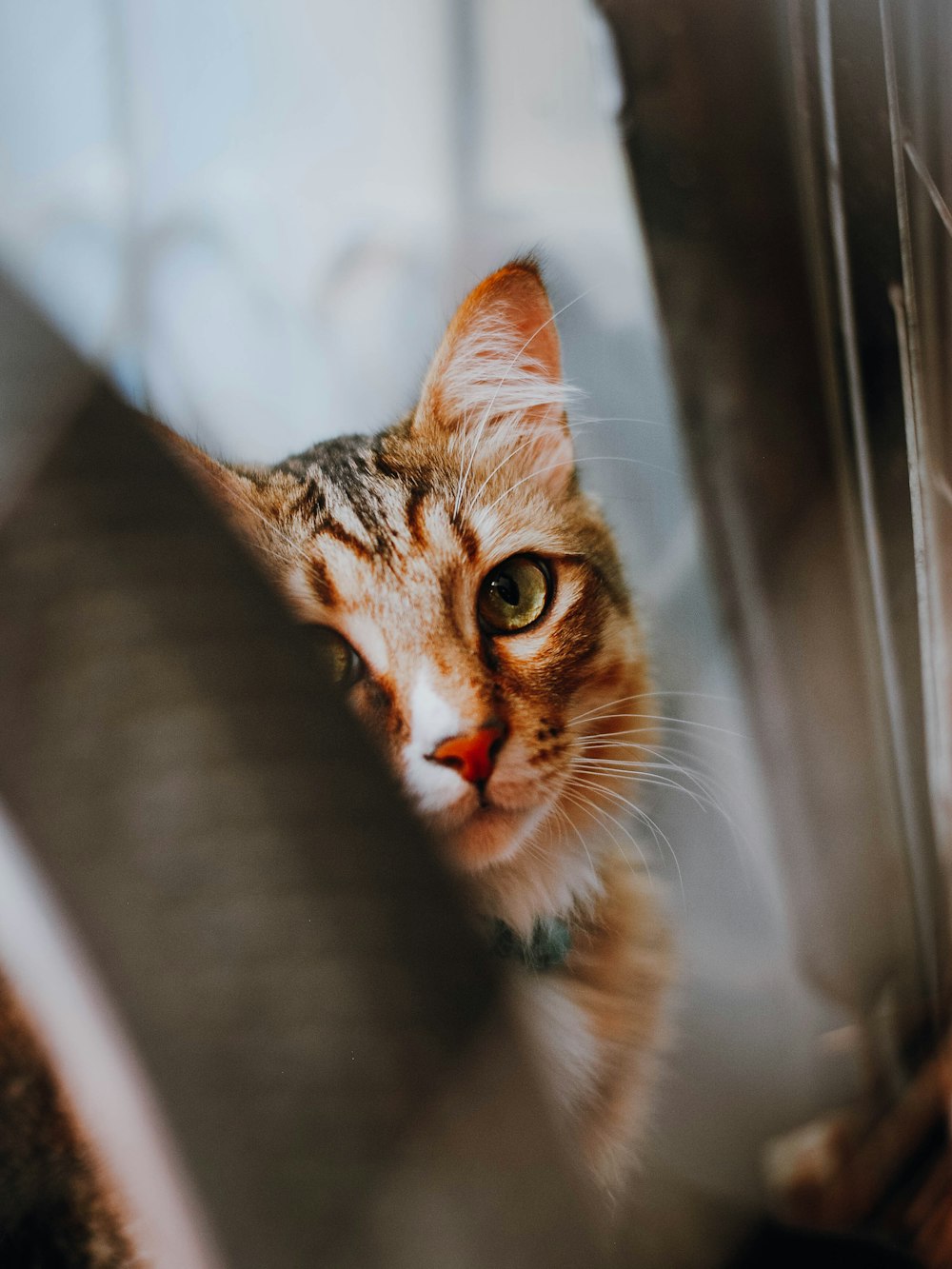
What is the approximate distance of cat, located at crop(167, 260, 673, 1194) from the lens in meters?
0.41

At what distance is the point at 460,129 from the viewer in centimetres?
51

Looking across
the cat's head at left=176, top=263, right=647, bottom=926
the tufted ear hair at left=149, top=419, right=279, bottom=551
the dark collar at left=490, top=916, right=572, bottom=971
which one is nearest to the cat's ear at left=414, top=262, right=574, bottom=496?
the cat's head at left=176, top=263, right=647, bottom=926

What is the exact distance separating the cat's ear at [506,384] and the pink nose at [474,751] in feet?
0.54

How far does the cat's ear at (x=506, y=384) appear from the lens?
0.47 metres

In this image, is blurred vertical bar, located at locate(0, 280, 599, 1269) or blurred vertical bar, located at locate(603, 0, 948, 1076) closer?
blurred vertical bar, located at locate(0, 280, 599, 1269)

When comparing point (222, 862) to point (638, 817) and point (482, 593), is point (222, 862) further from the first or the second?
point (638, 817)

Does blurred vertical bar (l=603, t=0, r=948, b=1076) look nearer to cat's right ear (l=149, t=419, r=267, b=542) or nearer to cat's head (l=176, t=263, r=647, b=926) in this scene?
cat's head (l=176, t=263, r=647, b=926)

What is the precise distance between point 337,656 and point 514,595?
0.42 feet

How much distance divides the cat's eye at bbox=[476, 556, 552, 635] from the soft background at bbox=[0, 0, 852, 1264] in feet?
0.29

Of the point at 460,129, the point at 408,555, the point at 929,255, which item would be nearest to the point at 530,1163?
the point at 408,555

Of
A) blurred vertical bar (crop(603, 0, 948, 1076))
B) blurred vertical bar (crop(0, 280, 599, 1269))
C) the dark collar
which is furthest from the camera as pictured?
blurred vertical bar (crop(603, 0, 948, 1076))

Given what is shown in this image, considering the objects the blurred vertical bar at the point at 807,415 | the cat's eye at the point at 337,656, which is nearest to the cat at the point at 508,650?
the cat's eye at the point at 337,656

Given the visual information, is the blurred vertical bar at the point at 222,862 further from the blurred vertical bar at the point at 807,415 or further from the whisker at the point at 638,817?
the blurred vertical bar at the point at 807,415

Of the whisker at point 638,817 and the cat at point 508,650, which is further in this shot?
the whisker at point 638,817
